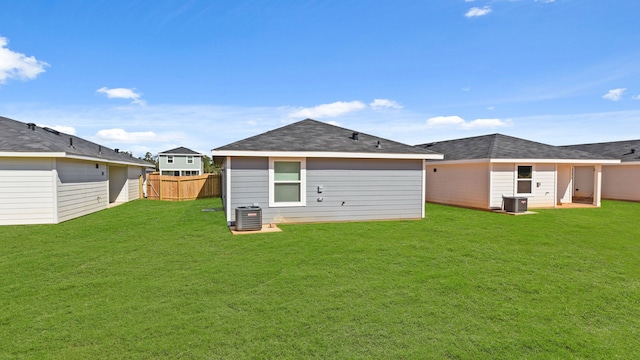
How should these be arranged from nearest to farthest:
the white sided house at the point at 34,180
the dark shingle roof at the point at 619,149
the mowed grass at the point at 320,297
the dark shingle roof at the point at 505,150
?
the mowed grass at the point at 320,297
the white sided house at the point at 34,180
the dark shingle roof at the point at 505,150
the dark shingle roof at the point at 619,149

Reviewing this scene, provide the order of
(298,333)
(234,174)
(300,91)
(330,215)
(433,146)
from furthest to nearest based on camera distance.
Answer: (433,146), (300,91), (330,215), (234,174), (298,333)

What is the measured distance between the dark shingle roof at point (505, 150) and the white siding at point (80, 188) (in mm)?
17110

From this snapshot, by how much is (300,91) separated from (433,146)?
33.3 ft

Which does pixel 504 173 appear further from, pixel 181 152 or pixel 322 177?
pixel 181 152

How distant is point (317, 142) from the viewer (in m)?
10.6

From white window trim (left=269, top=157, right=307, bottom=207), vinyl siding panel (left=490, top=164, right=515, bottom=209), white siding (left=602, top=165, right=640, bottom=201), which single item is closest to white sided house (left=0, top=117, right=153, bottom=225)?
white window trim (left=269, top=157, right=307, bottom=207)

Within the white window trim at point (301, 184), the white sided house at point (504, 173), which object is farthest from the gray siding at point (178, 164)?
the white window trim at point (301, 184)

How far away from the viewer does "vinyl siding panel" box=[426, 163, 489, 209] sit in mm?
13867

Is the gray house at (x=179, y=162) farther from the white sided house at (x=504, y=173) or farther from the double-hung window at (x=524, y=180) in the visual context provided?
the double-hung window at (x=524, y=180)

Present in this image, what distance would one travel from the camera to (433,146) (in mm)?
20641

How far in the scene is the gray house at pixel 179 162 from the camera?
40.7 m

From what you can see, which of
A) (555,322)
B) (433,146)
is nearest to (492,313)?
(555,322)

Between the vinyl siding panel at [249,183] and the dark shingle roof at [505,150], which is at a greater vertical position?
the dark shingle roof at [505,150]

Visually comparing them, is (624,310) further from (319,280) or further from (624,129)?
(624,129)
